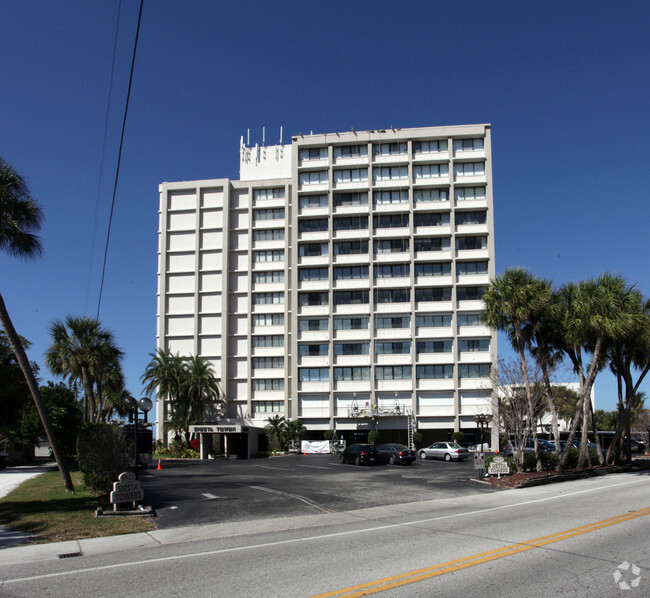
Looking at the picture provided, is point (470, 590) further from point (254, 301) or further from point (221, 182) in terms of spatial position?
point (221, 182)

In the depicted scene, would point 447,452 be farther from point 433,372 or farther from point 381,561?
point 381,561

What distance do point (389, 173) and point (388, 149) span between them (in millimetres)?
3013

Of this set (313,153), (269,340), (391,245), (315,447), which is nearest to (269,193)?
(313,153)

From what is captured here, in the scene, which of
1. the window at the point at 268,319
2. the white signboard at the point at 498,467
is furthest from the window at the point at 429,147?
the white signboard at the point at 498,467

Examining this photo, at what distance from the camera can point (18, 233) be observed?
69.3 ft

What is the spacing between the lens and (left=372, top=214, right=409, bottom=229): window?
67.2 meters

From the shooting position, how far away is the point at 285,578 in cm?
856

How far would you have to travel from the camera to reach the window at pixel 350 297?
66.9m

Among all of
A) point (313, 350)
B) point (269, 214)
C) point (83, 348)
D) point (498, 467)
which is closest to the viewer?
point (498, 467)

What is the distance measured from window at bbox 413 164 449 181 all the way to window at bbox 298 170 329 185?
1057 centimetres

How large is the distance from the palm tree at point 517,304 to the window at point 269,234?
43.7 metres

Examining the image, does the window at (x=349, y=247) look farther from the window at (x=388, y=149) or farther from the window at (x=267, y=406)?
the window at (x=267, y=406)

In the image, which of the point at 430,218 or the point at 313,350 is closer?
the point at 313,350

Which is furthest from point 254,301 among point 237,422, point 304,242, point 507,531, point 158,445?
point 507,531
